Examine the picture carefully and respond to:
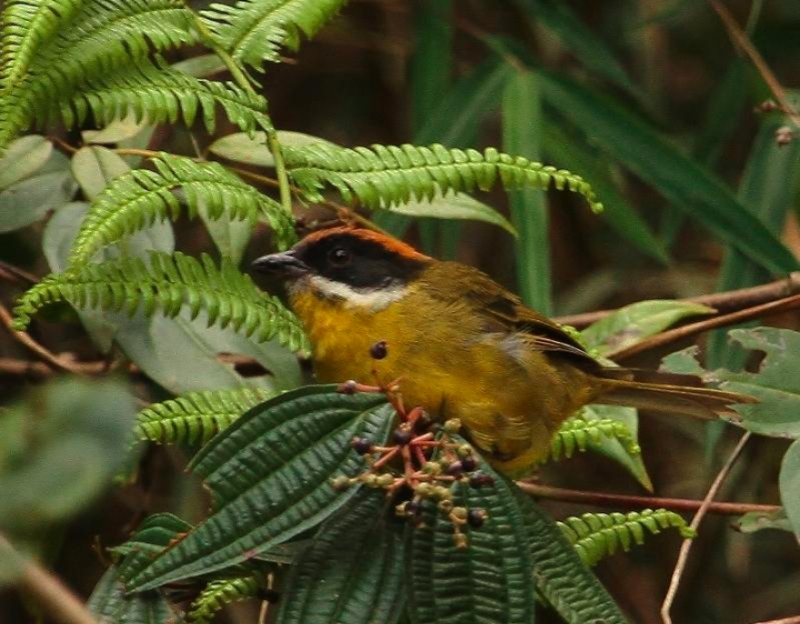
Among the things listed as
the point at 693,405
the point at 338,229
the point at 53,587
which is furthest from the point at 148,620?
the point at 693,405

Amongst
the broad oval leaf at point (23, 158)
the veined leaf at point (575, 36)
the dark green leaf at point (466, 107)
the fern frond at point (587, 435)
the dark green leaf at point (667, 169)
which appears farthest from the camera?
the veined leaf at point (575, 36)

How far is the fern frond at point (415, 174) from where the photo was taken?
244 cm

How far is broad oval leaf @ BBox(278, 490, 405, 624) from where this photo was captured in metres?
1.86

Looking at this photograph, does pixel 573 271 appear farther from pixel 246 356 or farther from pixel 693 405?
pixel 246 356

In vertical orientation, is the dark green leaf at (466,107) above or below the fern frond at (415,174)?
below

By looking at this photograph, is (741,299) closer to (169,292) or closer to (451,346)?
(451,346)

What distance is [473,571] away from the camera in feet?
6.14

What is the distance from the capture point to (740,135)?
17.9ft

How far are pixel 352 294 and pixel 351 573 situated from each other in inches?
38.6

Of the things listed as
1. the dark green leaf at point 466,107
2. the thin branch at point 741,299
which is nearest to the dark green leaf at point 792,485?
the thin branch at point 741,299

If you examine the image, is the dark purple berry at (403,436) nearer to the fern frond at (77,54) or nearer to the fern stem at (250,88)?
the fern stem at (250,88)

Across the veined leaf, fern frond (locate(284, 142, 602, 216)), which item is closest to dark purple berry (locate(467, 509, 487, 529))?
fern frond (locate(284, 142, 602, 216))

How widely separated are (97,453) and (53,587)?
12 centimetres

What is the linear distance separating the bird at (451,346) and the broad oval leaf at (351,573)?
58 cm
